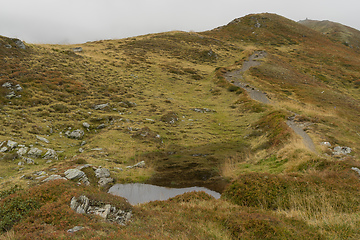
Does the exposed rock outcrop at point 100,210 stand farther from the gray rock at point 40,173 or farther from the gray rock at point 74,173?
the gray rock at point 40,173

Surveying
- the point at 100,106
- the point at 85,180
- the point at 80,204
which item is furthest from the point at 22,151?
the point at 100,106

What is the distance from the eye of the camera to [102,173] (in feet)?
59.4

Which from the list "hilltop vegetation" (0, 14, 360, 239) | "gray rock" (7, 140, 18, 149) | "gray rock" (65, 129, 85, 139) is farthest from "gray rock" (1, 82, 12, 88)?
"gray rock" (7, 140, 18, 149)

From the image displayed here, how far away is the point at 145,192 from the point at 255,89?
A: 38.9 m

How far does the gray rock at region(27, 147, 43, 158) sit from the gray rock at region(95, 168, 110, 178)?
6941 millimetres

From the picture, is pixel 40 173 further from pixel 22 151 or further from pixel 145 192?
pixel 145 192

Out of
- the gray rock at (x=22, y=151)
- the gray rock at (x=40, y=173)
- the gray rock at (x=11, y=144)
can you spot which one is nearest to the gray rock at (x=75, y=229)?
the gray rock at (x=40, y=173)

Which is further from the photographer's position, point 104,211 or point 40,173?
point 40,173

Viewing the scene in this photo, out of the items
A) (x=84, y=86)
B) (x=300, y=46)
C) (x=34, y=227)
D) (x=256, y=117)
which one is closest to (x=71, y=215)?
→ (x=34, y=227)

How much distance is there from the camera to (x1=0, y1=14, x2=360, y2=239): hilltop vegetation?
877cm

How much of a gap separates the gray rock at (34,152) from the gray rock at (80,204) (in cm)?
1295

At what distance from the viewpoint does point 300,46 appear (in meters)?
97.7

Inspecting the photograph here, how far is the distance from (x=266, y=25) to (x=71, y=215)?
13955 centimetres

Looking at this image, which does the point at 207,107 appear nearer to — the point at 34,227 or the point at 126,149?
the point at 126,149
